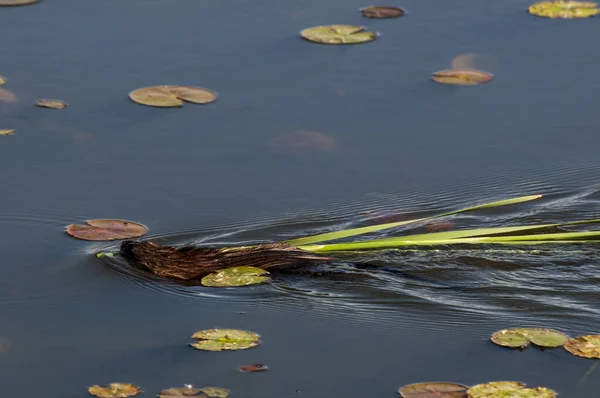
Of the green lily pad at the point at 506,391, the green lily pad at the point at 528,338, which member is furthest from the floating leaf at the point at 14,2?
the green lily pad at the point at 506,391

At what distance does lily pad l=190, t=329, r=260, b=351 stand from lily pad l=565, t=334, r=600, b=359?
4.82 feet

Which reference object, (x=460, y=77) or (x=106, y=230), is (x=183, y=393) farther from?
(x=460, y=77)

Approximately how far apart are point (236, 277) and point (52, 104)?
8.95 feet

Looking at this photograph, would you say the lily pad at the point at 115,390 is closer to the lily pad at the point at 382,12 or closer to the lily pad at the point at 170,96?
the lily pad at the point at 170,96

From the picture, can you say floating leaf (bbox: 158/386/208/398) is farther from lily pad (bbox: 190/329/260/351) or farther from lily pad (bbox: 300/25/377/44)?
lily pad (bbox: 300/25/377/44)

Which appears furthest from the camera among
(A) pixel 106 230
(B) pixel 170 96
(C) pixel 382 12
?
(C) pixel 382 12

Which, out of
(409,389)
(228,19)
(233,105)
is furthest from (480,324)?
(228,19)

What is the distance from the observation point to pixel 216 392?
4.68 metres

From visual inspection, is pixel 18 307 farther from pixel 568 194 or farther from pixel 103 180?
pixel 568 194

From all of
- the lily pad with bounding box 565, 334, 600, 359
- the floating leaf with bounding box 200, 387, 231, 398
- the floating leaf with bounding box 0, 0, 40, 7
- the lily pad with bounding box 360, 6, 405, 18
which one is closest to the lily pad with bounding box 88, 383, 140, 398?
the floating leaf with bounding box 200, 387, 231, 398

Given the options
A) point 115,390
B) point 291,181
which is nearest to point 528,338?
point 115,390

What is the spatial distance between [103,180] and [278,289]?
168 cm

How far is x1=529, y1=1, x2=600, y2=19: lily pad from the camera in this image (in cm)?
952

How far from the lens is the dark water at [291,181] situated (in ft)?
16.6
